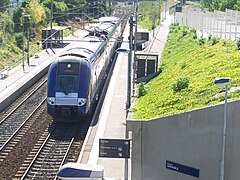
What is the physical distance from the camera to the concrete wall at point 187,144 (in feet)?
42.5

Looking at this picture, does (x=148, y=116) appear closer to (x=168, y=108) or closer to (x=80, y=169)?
(x=168, y=108)

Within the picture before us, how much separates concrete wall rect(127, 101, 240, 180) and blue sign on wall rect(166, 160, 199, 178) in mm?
90

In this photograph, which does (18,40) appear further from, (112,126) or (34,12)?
(112,126)

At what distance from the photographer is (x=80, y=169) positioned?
12.6 meters

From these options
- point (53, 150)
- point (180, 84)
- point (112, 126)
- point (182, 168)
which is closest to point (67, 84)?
point (112, 126)

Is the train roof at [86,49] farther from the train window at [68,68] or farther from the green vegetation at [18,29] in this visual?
the green vegetation at [18,29]

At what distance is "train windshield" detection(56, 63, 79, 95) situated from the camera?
21812 millimetres

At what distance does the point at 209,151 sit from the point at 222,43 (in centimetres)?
1548

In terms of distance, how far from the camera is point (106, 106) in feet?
86.9

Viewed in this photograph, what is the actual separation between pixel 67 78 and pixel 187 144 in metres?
9.18

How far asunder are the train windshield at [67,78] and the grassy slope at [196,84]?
9.88ft

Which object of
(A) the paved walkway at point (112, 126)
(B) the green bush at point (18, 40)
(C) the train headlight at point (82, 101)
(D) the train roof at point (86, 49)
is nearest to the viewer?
(A) the paved walkway at point (112, 126)

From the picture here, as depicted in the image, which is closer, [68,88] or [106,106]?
[68,88]

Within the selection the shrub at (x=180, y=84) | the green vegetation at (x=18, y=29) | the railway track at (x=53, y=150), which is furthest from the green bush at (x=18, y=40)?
the shrub at (x=180, y=84)
